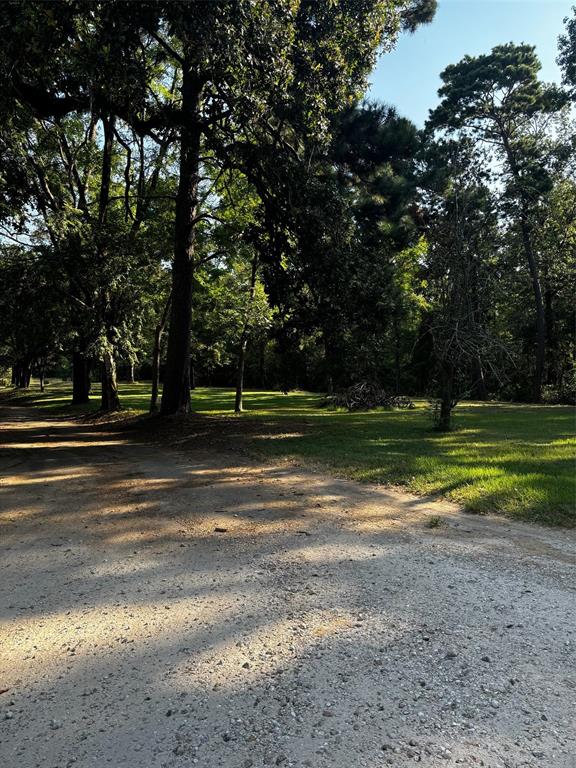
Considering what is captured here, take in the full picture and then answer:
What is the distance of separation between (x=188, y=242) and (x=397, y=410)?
33.6 feet

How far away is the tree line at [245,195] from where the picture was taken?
7.23 metres

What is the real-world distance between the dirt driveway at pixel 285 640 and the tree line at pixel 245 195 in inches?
243

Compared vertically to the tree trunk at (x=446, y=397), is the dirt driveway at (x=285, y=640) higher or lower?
lower

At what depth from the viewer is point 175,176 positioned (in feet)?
67.7

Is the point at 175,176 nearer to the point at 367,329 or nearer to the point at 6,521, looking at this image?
the point at 367,329

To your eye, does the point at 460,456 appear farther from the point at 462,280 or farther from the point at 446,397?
the point at 462,280

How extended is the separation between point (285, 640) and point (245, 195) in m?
16.2

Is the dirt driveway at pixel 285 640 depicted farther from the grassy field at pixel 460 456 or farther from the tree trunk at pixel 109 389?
the tree trunk at pixel 109 389

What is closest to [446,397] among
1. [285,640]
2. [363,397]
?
[363,397]

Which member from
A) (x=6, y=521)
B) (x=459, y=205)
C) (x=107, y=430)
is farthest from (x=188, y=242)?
(x=6, y=521)

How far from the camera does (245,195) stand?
17062mm

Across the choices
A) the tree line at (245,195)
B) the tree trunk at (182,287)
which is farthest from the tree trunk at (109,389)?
the tree trunk at (182,287)

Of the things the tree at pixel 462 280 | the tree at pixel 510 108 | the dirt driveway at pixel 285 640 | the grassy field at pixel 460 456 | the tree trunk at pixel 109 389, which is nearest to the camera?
the dirt driveway at pixel 285 640

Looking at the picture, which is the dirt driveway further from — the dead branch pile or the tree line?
the dead branch pile
